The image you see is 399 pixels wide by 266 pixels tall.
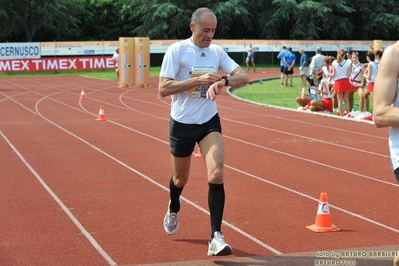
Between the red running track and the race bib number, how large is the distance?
4.36 ft

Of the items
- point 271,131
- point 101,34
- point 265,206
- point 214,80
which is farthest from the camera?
point 101,34

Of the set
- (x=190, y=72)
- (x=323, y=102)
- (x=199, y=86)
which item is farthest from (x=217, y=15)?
(x=199, y=86)

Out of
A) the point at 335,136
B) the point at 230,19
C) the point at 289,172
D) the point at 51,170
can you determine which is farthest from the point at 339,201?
the point at 230,19

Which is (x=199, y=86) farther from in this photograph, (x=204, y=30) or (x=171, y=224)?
(x=171, y=224)

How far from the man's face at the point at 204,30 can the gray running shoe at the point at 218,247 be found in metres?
1.58

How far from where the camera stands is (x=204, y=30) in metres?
6.38

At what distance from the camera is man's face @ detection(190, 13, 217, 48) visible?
633 centimetres

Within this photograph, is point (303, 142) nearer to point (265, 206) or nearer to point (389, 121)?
point (265, 206)

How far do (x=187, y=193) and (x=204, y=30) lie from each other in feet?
11.0

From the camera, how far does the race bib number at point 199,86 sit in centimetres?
644

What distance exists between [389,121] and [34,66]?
143 ft

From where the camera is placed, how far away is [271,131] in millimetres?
16359

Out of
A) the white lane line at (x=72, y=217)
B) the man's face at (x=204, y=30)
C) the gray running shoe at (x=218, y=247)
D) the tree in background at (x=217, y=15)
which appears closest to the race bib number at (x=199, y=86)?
the man's face at (x=204, y=30)

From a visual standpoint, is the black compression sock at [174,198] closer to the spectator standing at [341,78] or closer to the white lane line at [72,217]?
the white lane line at [72,217]
